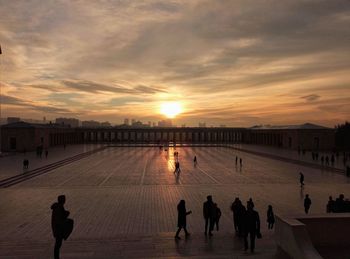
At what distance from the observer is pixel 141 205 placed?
15820 millimetres

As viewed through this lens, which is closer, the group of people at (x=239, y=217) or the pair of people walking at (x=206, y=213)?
the group of people at (x=239, y=217)

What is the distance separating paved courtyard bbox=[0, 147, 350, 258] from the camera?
912cm

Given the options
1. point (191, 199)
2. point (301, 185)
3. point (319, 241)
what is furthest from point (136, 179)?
point (319, 241)

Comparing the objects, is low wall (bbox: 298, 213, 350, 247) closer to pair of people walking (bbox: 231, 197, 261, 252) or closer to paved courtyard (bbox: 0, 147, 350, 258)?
paved courtyard (bbox: 0, 147, 350, 258)

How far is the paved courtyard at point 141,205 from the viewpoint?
9.12 metres

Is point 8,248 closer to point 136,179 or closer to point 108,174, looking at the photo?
point 136,179

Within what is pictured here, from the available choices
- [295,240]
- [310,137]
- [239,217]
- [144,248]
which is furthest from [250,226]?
[310,137]

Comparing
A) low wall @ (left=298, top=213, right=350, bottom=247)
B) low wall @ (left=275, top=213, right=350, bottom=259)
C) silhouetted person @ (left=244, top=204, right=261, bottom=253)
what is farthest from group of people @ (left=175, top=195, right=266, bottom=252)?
low wall @ (left=298, top=213, right=350, bottom=247)

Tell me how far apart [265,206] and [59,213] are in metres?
10.8

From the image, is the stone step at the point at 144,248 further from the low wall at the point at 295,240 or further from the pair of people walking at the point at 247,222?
the low wall at the point at 295,240

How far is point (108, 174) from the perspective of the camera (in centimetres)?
2762

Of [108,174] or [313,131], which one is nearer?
[108,174]

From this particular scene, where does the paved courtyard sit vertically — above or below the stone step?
below

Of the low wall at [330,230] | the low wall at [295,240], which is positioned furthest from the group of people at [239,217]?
the low wall at [330,230]
